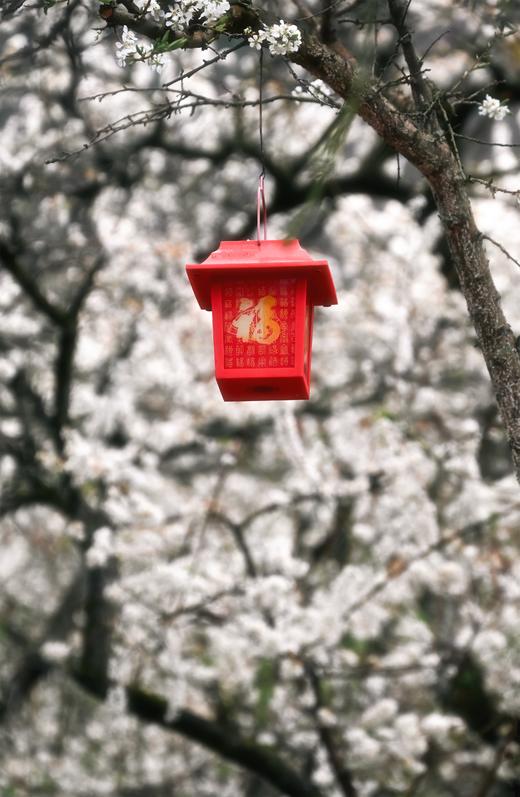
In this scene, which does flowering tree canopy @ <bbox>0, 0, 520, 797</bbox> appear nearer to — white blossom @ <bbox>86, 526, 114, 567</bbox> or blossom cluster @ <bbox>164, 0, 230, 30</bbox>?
white blossom @ <bbox>86, 526, 114, 567</bbox>

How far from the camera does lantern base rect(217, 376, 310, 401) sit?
2814 millimetres

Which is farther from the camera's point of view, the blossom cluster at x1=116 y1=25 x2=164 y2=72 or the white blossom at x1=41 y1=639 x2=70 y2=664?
the white blossom at x1=41 y1=639 x2=70 y2=664

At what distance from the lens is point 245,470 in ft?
28.3

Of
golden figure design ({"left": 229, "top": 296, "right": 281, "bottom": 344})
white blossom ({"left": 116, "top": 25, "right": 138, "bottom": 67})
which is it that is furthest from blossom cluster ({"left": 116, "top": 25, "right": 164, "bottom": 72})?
golden figure design ({"left": 229, "top": 296, "right": 281, "bottom": 344})

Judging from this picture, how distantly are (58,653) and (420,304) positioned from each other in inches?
128

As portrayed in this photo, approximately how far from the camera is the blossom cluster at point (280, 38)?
2438 mm

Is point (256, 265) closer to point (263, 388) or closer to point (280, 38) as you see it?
point (263, 388)

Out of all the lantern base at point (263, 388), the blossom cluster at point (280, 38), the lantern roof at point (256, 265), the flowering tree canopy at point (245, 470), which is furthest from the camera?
the flowering tree canopy at point (245, 470)

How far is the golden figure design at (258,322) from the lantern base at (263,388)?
0.35ft

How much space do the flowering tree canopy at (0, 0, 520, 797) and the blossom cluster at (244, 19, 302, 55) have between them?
248 cm

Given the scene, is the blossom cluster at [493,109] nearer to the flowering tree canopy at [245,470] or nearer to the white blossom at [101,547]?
the flowering tree canopy at [245,470]

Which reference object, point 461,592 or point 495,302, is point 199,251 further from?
point 495,302

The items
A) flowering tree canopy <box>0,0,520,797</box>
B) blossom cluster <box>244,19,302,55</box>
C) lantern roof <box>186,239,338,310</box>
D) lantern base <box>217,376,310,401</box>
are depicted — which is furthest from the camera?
flowering tree canopy <box>0,0,520,797</box>

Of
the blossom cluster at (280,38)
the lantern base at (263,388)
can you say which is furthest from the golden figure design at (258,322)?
the blossom cluster at (280,38)
